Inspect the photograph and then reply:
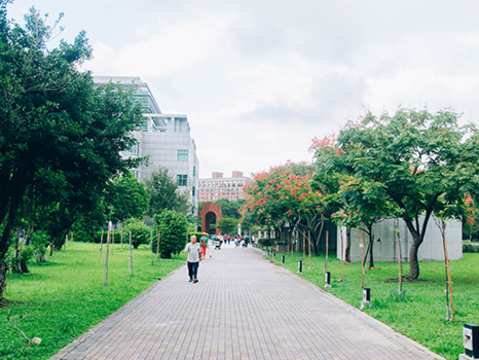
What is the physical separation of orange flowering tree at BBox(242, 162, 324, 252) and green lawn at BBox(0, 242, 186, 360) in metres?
12.9

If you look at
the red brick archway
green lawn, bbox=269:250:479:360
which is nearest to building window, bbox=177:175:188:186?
the red brick archway

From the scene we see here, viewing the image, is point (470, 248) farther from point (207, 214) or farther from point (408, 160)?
point (207, 214)

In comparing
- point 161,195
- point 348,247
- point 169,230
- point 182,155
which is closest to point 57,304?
point 169,230

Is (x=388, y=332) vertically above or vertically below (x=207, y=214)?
below

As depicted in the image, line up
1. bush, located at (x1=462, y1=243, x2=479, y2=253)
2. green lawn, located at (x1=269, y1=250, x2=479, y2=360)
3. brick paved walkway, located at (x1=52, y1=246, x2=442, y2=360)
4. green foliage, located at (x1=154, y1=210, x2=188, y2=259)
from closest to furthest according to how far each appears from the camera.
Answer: brick paved walkway, located at (x1=52, y1=246, x2=442, y2=360)
green lawn, located at (x1=269, y1=250, x2=479, y2=360)
green foliage, located at (x1=154, y1=210, x2=188, y2=259)
bush, located at (x1=462, y1=243, x2=479, y2=253)

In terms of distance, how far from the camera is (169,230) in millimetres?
25547

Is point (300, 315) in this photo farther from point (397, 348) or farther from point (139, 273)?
point (139, 273)

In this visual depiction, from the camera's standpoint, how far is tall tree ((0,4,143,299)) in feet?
25.5

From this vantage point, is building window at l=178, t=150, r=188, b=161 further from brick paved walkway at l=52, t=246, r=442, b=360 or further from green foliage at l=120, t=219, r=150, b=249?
brick paved walkway at l=52, t=246, r=442, b=360

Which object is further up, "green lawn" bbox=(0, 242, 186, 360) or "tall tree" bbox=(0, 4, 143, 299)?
"tall tree" bbox=(0, 4, 143, 299)

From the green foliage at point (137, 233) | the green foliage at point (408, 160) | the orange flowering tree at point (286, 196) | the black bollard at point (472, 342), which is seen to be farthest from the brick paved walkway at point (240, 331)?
the green foliage at point (137, 233)

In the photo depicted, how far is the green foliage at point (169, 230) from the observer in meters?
25.5

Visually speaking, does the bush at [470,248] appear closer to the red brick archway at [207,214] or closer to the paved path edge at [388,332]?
the paved path edge at [388,332]

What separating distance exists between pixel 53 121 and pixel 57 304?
423cm
